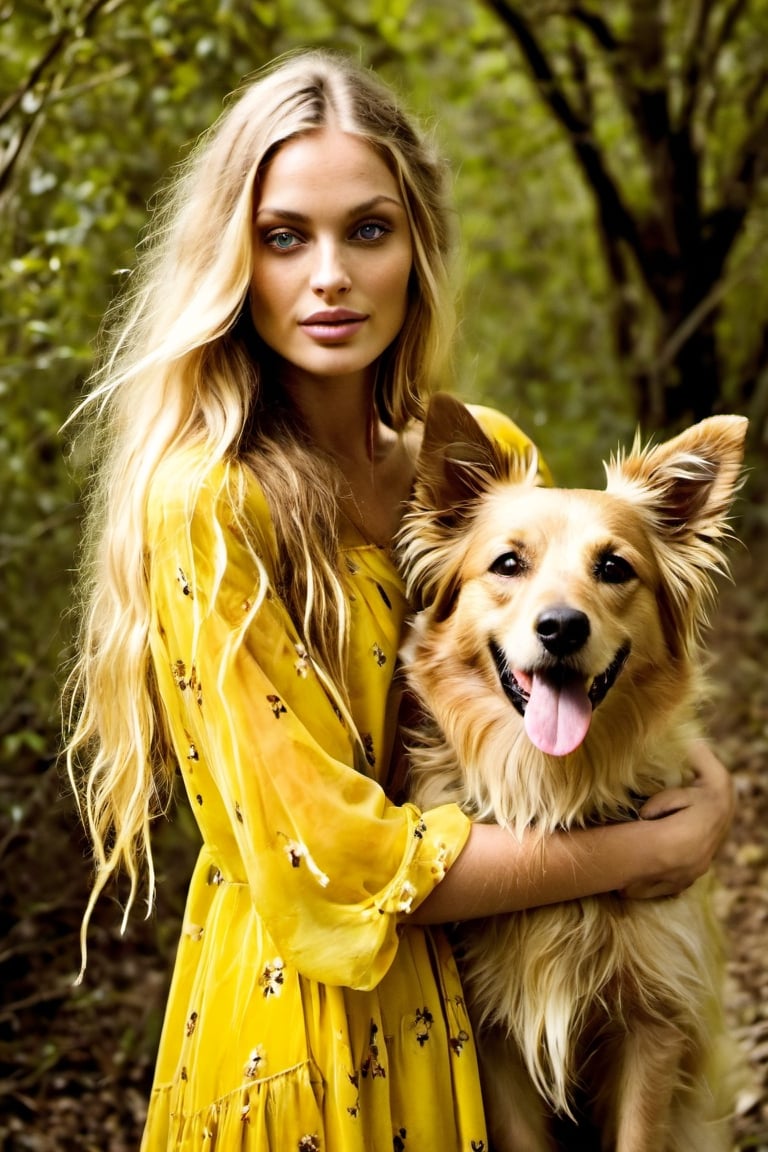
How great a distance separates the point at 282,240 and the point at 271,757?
37.8 inches

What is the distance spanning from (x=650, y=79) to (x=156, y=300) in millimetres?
3988

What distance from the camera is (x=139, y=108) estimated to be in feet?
13.4

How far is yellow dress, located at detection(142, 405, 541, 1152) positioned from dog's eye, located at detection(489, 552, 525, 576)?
46cm

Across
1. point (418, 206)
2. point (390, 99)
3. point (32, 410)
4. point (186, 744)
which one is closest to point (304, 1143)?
point (186, 744)

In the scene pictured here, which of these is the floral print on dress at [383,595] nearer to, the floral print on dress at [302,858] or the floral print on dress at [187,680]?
the floral print on dress at [187,680]

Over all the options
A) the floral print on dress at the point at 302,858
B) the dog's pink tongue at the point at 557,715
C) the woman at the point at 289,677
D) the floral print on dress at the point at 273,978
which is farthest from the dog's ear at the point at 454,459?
the floral print on dress at the point at 273,978

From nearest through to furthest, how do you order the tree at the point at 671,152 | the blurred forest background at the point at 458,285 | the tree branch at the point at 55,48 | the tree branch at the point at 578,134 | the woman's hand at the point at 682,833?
the woman's hand at the point at 682,833 → the tree branch at the point at 55,48 → the blurred forest background at the point at 458,285 → the tree branch at the point at 578,134 → the tree at the point at 671,152

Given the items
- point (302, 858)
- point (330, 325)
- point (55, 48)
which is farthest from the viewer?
point (55, 48)

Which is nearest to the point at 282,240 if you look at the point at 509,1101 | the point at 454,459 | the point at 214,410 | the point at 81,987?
the point at 214,410

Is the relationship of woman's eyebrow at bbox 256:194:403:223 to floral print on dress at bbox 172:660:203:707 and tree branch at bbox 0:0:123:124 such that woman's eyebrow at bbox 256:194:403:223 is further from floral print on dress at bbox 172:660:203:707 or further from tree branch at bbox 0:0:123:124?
tree branch at bbox 0:0:123:124

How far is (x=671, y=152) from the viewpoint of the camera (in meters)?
5.73

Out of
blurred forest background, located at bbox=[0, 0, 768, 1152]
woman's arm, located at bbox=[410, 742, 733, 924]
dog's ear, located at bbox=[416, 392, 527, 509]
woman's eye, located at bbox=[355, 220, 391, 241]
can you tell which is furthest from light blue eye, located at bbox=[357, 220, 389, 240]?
woman's arm, located at bbox=[410, 742, 733, 924]

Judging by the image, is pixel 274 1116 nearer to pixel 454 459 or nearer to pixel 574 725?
pixel 574 725

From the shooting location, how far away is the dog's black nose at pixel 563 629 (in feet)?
6.93
